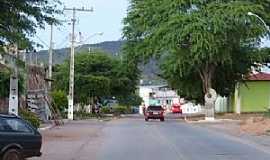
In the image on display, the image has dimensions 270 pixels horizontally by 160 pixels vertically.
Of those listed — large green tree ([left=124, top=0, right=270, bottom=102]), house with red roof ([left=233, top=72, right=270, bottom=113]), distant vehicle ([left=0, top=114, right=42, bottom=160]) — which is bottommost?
distant vehicle ([left=0, top=114, right=42, bottom=160])

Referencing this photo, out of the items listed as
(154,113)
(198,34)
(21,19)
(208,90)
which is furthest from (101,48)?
(21,19)

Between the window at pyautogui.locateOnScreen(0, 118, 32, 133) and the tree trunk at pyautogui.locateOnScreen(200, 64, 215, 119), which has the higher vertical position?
the tree trunk at pyautogui.locateOnScreen(200, 64, 215, 119)

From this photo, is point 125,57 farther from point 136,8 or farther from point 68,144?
point 68,144

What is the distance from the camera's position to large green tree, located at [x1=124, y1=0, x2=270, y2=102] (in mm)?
58812

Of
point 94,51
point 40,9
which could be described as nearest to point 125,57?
point 94,51

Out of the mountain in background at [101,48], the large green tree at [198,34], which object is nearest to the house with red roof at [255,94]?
the mountain in background at [101,48]

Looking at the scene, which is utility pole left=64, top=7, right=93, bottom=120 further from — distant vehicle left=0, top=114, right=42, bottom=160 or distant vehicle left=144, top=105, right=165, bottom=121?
distant vehicle left=0, top=114, right=42, bottom=160

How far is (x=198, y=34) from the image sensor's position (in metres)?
57.8

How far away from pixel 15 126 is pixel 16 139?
1.80 feet

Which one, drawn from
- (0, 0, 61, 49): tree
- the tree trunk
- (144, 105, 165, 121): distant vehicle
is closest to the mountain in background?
(144, 105, 165, 121): distant vehicle

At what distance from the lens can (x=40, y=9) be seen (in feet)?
69.7

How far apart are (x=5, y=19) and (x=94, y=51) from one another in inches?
3051

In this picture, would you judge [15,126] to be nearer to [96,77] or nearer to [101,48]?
[96,77]

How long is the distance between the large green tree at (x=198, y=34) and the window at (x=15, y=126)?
40.2 meters
